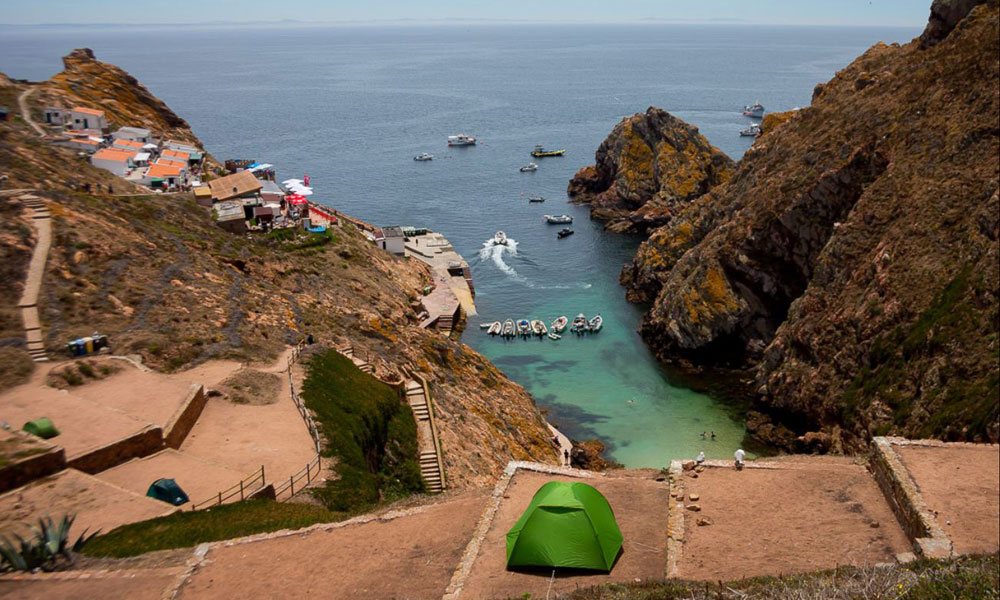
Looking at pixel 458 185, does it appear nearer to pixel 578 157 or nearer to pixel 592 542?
→ pixel 578 157

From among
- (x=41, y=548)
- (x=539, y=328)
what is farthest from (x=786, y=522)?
(x=539, y=328)

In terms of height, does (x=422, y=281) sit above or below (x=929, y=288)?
below

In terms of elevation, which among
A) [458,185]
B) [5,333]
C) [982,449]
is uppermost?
[982,449]

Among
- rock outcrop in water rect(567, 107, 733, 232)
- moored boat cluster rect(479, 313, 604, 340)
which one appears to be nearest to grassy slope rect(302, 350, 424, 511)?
moored boat cluster rect(479, 313, 604, 340)

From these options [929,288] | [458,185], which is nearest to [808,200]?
[929,288]

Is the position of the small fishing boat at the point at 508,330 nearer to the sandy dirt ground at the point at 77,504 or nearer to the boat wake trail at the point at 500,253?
the boat wake trail at the point at 500,253

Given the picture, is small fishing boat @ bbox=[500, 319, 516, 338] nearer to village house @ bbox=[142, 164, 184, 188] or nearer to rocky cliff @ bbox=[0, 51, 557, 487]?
rocky cliff @ bbox=[0, 51, 557, 487]

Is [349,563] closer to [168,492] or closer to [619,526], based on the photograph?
[619,526]

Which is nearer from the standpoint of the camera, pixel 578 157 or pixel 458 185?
pixel 458 185
